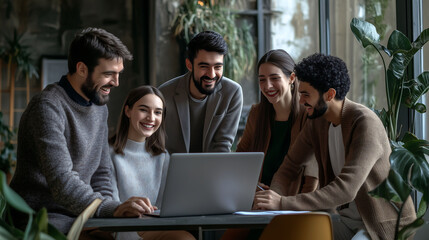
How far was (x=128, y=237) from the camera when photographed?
297 centimetres

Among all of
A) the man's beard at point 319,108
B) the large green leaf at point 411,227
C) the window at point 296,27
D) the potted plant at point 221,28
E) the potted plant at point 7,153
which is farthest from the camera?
the potted plant at point 7,153

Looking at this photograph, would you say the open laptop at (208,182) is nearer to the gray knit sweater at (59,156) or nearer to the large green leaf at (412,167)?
the gray knit sweater at (59,156)

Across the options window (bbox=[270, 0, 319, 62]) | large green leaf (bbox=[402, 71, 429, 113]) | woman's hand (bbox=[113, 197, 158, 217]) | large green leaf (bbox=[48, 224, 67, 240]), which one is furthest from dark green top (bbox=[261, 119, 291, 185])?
window (bbox=[270, 0, 319, 62])

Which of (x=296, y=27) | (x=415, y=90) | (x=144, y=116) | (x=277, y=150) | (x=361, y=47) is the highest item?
(x=296, y=27)

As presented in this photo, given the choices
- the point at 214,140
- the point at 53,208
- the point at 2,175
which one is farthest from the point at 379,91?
the point at 2,175

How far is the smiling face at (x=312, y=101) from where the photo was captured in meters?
3.05

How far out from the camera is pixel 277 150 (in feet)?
11.6

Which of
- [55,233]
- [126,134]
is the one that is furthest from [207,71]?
[55,233]

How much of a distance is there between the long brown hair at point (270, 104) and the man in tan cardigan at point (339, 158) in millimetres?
317

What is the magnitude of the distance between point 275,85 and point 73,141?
1.33m

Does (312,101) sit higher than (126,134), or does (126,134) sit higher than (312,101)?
(312,101)

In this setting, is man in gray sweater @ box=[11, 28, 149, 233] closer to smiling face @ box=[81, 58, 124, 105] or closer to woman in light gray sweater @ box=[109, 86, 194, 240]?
smiling face @ box=[81, 58, 124, 105]

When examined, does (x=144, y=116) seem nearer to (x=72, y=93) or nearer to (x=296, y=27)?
(x=72, y=93)

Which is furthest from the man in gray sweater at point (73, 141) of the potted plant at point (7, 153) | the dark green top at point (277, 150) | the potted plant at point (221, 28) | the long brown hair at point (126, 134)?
the potted plant at point (7, 153)
